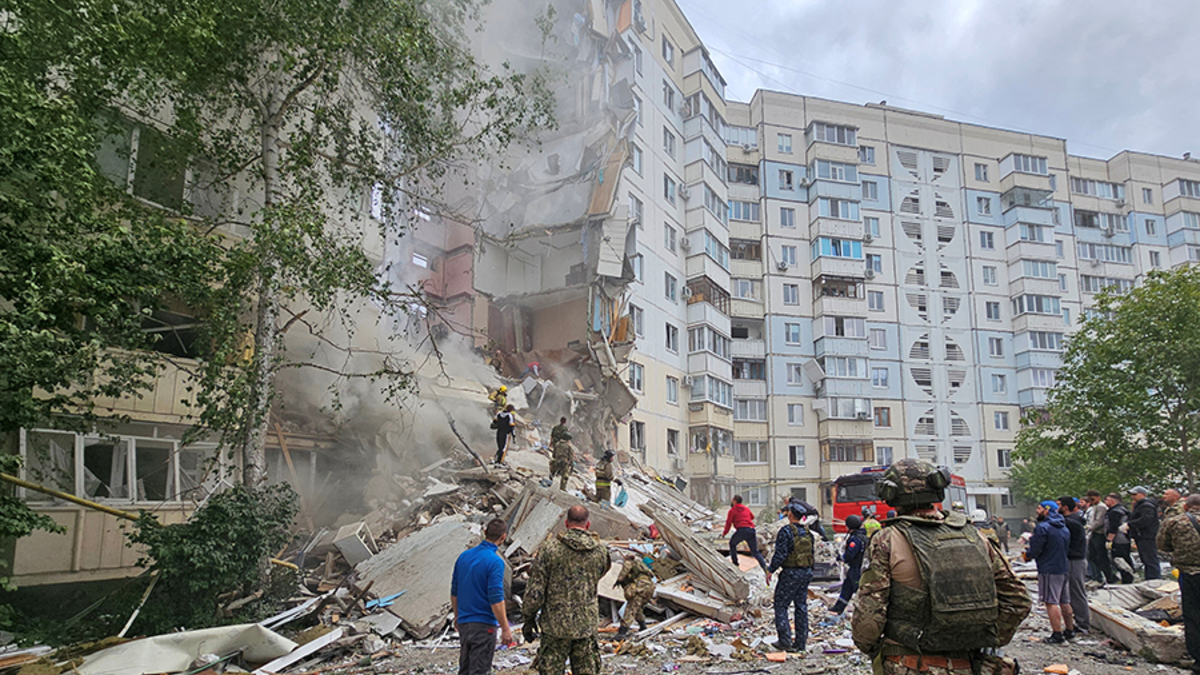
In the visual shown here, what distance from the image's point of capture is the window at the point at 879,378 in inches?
1513

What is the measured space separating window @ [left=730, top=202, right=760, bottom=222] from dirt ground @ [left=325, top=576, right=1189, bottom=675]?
107 feet

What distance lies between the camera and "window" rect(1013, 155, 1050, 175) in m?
41.9

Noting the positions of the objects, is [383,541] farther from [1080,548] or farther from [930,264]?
[930,264]

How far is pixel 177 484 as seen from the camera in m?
10.6

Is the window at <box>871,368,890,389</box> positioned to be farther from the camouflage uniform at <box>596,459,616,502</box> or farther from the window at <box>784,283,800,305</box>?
the camouflage uniform at <box>596,459,616,502</box>

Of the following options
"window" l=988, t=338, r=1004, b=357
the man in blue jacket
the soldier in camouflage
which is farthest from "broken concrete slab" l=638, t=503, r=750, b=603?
"window" l=988, t=338, r=1004, b=357

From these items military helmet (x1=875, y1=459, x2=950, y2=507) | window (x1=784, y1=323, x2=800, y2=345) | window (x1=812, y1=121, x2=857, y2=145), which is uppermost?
window (x1=812, y1=121, x2=857, y2=145)

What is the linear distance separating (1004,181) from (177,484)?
4719 cm

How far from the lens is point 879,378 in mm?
38594

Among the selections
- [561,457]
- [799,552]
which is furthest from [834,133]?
[799,552]

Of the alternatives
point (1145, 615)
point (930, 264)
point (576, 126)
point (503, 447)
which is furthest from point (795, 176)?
point (1145, 615)

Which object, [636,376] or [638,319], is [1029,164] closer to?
[638,319]

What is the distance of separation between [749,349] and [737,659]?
3116 centimetres

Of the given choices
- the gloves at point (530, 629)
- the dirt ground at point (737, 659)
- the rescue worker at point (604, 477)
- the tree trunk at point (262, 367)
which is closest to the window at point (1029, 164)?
the rescue worker at point (604, 477)
